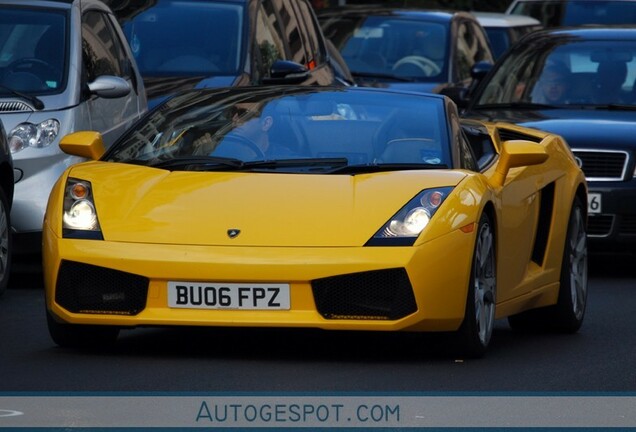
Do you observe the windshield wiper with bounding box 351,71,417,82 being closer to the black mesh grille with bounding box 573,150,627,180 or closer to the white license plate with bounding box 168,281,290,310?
the black mesh grille with bounding box 573,150,627,180

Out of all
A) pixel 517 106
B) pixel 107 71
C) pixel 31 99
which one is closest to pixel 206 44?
pixel 107 71

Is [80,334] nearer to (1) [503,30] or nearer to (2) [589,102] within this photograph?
(2) [589,102]

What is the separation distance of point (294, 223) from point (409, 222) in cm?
47

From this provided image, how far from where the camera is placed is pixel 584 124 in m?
13.8

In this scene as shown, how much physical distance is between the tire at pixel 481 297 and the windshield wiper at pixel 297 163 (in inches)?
27.9

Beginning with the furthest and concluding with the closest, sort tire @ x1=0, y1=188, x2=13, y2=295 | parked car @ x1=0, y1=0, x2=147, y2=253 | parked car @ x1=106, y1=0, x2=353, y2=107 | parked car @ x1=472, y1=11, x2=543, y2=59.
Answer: parked car @ x1=472, y1=11, x2=543, y2=59, parked car @ x1=106, y1=0, x2=353, y2=107, parked car @ x1=0, y1=0, x2=147, y2=253, tire @ x1=0, y1=188, x2=13, y2=295

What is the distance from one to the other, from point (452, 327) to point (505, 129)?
279 centimetres

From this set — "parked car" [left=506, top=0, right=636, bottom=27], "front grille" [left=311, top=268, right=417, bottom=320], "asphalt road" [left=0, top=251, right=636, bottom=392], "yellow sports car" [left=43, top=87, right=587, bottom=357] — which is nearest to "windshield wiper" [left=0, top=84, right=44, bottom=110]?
"asphalt road" [left=0, top=251, right=636, bottom=392]

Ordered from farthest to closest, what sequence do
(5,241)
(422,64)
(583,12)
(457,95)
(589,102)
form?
(583,12)
(422,64)
(457,95)
(589,102)
(5,241)

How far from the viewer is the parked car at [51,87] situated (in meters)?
12.2

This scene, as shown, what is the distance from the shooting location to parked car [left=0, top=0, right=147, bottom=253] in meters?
12.2

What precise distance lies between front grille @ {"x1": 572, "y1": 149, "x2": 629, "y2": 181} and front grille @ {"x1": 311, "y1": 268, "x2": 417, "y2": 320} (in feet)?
17.6

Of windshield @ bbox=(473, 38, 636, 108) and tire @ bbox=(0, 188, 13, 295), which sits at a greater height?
tire @ bbox=(0, 188, 13, 295)

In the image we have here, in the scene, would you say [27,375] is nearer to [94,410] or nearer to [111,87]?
[94,410]
